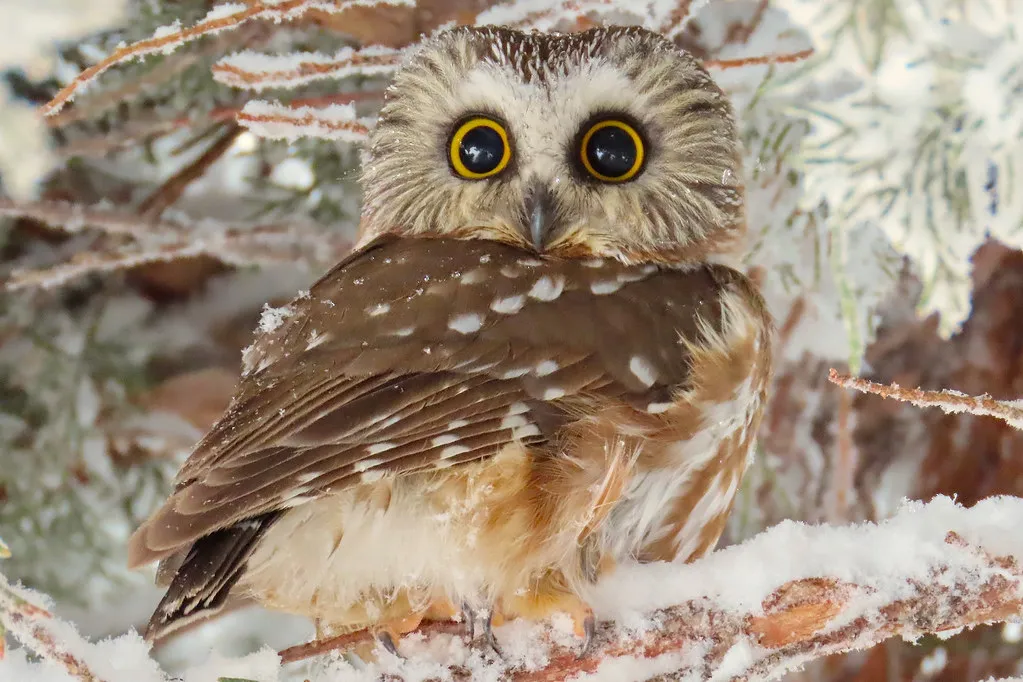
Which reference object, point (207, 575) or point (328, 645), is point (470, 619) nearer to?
point (328, 645)

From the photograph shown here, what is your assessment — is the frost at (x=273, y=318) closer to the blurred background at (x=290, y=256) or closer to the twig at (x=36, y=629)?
the blurred background at (x=290, y=256)

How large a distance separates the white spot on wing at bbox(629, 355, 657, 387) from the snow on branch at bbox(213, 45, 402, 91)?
0.86m

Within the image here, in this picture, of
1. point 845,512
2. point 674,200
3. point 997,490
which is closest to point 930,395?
point 674,200

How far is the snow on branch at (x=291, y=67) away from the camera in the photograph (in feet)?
5.92

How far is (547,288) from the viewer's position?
1.49m

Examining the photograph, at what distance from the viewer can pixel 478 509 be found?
1296 mm

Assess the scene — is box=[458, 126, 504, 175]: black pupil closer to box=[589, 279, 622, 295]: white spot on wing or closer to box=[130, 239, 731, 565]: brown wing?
box=[130, 239, 731, 565]: brown wing

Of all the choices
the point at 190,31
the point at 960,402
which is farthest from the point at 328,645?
the point at 190,31

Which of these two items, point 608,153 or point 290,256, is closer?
point 608,153

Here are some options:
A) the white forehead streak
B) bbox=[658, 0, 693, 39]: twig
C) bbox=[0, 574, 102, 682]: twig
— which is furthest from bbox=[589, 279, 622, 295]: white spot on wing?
bbox=[0, 574, 102, 682]: twig

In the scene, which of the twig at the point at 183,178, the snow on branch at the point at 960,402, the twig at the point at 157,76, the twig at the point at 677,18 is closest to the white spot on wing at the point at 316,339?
the snow on branch at the point at 960,402

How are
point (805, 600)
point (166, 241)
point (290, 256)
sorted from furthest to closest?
point (290, 256) < point (166, 241) < point (805, 600)

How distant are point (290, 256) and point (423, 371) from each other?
153cm

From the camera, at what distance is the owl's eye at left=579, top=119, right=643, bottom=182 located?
168 cm
